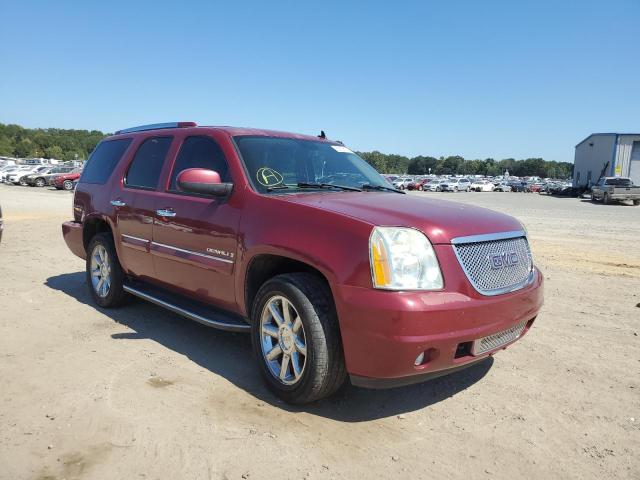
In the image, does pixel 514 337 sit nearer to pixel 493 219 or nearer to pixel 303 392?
pixel 493 219

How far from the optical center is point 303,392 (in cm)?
323

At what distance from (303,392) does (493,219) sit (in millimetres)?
1777

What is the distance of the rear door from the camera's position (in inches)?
186

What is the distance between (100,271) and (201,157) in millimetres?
2222

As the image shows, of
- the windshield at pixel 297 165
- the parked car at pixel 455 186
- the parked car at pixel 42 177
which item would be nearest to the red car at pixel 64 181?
the parked car at pixel 42 177

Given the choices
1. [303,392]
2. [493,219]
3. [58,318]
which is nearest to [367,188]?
[493,219]

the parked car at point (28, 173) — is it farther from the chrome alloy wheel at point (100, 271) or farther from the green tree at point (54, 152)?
the green tree at point (54, 152)

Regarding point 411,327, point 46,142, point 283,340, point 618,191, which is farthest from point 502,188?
point 46,142

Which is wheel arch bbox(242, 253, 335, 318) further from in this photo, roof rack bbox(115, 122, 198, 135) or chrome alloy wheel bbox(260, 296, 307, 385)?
roof rack bbox(115, 122, 198, 135)

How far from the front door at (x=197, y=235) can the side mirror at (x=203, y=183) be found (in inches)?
4.2

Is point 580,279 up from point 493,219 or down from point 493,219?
down

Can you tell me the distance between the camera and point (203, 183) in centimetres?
372

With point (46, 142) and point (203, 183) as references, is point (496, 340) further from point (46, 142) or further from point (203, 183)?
point (46, 142)

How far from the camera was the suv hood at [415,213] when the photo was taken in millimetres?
3043
